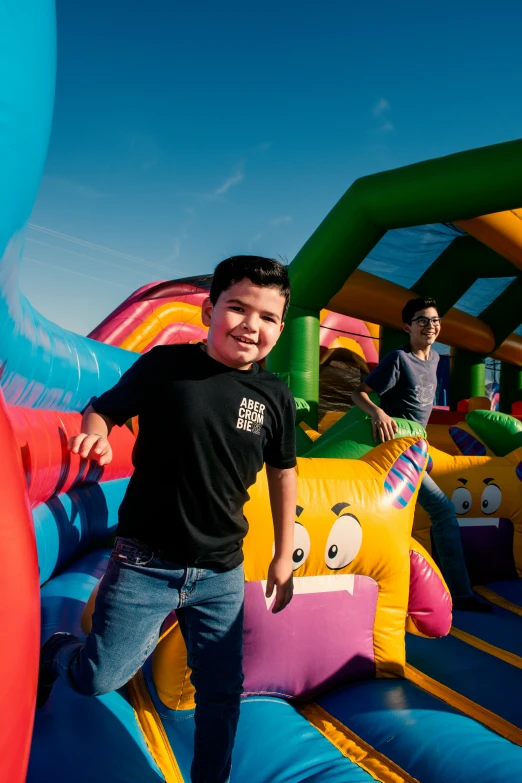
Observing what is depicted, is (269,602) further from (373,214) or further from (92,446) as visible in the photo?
(373,214)

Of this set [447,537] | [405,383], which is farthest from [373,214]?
[447,537]

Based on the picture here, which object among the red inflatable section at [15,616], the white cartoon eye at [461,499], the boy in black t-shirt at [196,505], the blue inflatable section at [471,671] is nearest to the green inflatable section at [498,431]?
the white cartoon eye at [461,499]

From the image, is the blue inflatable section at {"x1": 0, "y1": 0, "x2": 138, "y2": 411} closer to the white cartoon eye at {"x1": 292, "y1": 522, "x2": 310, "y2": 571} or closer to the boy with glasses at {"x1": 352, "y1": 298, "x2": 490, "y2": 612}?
the white cartoon eye at {"x1": 292, "y1": 522, "x2": 310, "y2": 571}

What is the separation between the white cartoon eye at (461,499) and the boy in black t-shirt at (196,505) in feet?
5.05

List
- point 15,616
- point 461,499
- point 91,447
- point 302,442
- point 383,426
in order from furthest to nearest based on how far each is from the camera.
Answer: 1. point 302,442
2. point 461,499
3. point 383,426
4. point 91,447
5. point 15,616

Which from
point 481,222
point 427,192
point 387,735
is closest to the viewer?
point 387,735

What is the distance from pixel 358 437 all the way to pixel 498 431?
3.80 feet

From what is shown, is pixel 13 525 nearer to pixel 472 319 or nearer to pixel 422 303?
pixel 422 303

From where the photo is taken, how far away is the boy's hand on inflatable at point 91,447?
0.80m

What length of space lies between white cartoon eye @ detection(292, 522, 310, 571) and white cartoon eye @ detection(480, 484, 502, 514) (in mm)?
1343

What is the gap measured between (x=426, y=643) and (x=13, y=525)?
1.70 meters

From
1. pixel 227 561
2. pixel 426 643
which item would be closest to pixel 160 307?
pixel 426 643

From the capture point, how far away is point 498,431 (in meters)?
2.88

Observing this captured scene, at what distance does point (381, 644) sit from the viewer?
1.36 meters
